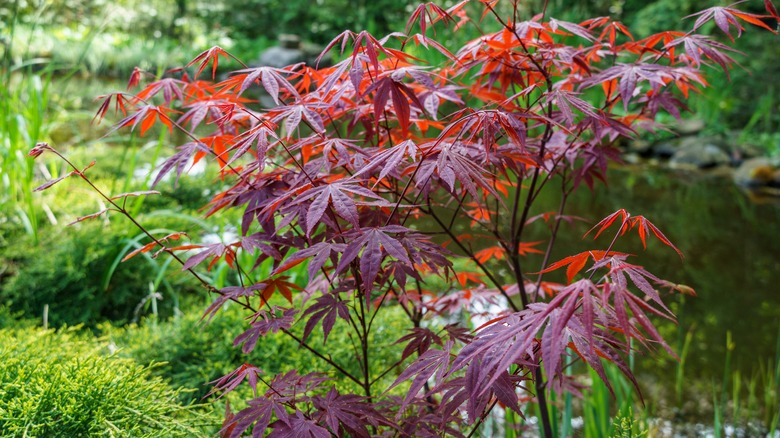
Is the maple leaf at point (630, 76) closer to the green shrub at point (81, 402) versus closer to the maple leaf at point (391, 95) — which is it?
the maple leaf at point (391, 95)

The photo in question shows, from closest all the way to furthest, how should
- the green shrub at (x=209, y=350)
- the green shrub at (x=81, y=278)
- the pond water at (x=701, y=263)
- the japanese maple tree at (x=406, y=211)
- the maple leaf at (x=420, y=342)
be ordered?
the japanese maple tree at (x=406, y=211) < the maple leaf at (x=420, y=342) < the green shrub at (x=209, y=350) < the green shrub at (x=81, y=278) < the pond water at (x=701, y=263)

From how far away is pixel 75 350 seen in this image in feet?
5.42

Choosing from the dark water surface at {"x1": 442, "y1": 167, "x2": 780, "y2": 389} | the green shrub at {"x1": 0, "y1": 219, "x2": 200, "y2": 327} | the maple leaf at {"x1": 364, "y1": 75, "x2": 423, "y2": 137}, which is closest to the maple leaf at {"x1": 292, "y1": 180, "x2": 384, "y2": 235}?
the maple leaf at {"x1": 364, "y1": 75, "x2": 423, "y2": 137}

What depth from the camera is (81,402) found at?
1.20m

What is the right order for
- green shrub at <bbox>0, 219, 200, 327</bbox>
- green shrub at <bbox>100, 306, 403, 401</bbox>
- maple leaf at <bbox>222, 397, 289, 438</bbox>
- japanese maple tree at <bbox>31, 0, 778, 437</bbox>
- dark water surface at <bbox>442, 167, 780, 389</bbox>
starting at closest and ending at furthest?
japanese maple tree at <bbox>31, 0, 778, 437</bbox> < maple leaf at <bbox>222, 397, 289, 438</bbox> < green shrub at <bbox>100, 306, 403, 401</bbox> < green shrub at <bbox>0, 219, 200, 327</bbox> < dark water surface at <bbox>442, 167, 780, 389</bbox>

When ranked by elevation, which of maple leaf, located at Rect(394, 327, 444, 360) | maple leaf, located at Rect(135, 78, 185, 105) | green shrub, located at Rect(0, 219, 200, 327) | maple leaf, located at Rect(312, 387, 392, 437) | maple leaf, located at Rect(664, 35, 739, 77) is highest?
maple leaf, located at Rect(664, 35, 739, 77)

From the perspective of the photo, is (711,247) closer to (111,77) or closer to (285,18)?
(111,77)

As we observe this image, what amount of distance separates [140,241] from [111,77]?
1000 centimetres

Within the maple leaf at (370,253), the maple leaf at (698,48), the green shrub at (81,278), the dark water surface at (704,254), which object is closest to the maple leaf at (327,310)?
the maple leaf at (370,253)

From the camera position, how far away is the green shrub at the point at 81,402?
1.16 m

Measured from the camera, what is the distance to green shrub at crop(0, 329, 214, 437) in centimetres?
116

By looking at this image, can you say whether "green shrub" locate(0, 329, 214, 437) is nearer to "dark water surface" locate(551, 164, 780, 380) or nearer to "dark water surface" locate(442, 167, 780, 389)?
"dark water surface" locate(551, 164, 780, 380)

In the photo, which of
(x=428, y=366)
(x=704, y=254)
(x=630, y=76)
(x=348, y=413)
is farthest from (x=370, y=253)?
(x=704, y=254)

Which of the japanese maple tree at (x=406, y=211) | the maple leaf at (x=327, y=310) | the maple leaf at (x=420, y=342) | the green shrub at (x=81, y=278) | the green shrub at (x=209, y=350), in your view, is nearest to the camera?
the japanese maple tree at (x=406, y=211)
